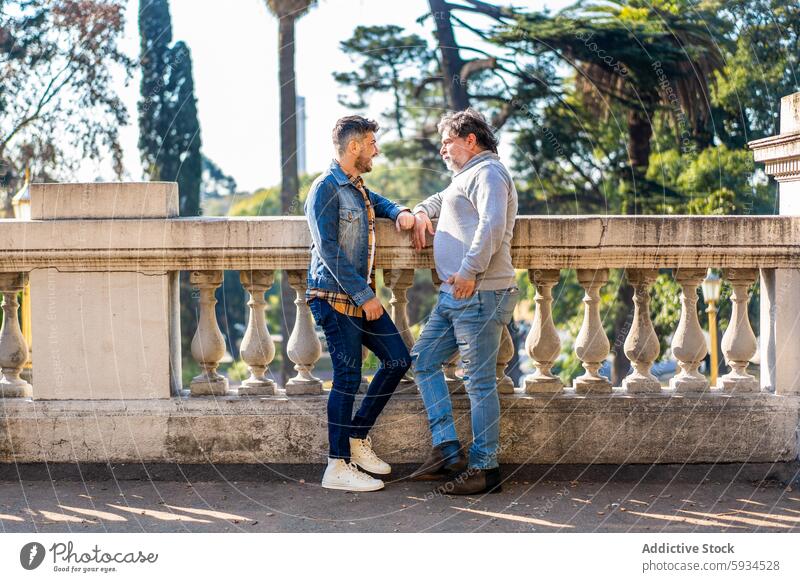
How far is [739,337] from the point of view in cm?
551

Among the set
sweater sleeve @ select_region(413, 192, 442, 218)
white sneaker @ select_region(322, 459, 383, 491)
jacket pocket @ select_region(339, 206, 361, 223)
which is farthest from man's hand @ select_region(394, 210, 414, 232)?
white sneaker @ select_region(322, 459, 383, 491)

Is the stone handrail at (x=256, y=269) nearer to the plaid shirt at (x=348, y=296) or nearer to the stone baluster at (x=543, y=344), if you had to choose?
the stone baluster at (x=543, y=344)

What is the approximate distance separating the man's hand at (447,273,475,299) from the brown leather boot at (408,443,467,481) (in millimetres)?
809

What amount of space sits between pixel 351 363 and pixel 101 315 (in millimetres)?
1492

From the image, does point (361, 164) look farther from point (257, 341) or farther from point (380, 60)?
point (380, 60)

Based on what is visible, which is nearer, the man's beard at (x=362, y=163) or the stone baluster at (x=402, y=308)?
the man's beard at (x=362, y=163)

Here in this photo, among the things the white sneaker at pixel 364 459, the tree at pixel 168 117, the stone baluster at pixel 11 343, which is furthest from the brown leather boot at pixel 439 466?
the tree at pixel 168 117

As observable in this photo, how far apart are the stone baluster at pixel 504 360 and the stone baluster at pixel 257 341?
1.31m

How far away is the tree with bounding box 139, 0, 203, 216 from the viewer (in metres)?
26.2

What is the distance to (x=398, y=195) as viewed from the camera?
1231 inches

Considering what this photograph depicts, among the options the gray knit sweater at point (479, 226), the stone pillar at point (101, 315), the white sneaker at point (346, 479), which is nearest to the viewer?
the gray knit sweater at point (479, 226)

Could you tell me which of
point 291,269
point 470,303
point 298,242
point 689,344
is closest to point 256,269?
point 291,269

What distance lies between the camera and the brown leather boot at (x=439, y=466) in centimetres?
498

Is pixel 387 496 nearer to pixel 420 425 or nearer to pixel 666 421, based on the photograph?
pixel 420 425
